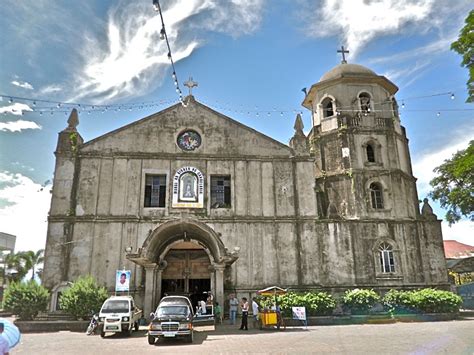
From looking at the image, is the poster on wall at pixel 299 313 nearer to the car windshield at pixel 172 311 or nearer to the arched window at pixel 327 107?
the car windshield at pixel 172 311

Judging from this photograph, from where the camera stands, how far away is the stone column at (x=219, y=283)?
1994 centimetres

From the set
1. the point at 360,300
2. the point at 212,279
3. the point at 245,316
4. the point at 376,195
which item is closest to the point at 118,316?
the point at 245,316

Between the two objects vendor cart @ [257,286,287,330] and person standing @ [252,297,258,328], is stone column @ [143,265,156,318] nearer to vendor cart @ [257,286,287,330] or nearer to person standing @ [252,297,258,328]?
person standing @ [252,297,258,328]

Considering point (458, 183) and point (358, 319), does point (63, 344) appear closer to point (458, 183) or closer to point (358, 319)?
point (358, 319)

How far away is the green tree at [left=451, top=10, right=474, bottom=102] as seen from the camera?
1564cm

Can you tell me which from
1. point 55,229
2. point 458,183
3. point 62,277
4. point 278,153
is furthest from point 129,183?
point 458,183

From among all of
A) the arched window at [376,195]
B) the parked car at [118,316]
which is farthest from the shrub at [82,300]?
the arched window at [376,195]

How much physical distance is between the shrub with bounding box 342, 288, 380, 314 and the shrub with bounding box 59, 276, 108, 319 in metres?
12.8

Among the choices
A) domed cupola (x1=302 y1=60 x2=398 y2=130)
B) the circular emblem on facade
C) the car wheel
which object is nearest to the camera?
the car wheel

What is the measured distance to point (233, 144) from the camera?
24.3m

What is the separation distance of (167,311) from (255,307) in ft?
20.6

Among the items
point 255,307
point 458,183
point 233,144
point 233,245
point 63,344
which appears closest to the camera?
point 63,344

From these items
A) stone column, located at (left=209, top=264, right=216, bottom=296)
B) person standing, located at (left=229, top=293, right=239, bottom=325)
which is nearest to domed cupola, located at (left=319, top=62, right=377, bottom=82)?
stone column, located at (left=209, top=264, right=216, bottom=296)

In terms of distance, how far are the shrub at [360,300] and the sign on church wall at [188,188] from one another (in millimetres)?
9747
